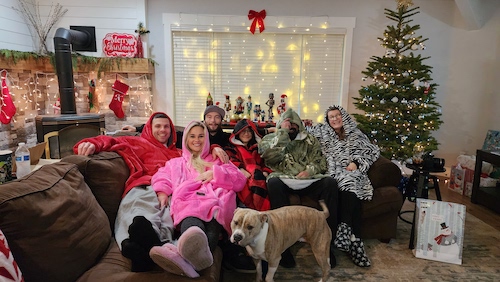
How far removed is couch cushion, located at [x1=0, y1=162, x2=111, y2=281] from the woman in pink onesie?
323 millimetres

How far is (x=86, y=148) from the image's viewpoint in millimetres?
1886

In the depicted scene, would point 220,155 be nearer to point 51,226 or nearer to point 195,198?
point 195,198

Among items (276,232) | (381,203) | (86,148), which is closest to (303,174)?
(381,203)

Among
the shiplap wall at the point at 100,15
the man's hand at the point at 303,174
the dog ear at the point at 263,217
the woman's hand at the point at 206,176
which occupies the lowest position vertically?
the dog ear at the point at 263,217

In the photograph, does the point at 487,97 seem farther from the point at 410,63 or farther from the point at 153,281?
the point at 153,281

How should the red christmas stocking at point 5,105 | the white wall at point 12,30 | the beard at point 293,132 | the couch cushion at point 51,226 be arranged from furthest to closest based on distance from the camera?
the white wall at point 12,30, the red christmas stocking at point 5,105, the beard at point 293,132, the couch cushion at point 51,226

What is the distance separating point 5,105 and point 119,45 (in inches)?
61.4

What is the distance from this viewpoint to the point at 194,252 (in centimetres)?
134

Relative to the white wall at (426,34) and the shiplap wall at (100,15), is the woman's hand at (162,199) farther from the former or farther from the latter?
the shiplap wall at (100,15)

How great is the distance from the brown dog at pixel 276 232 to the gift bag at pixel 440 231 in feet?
2.80

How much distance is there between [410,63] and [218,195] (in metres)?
3.01

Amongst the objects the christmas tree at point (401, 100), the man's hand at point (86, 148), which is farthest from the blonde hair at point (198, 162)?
the christmas tree at point (401, 100)

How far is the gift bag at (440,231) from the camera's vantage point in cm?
217

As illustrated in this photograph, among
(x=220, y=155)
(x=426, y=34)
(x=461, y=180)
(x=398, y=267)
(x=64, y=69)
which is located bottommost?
(x=398, y=267)
